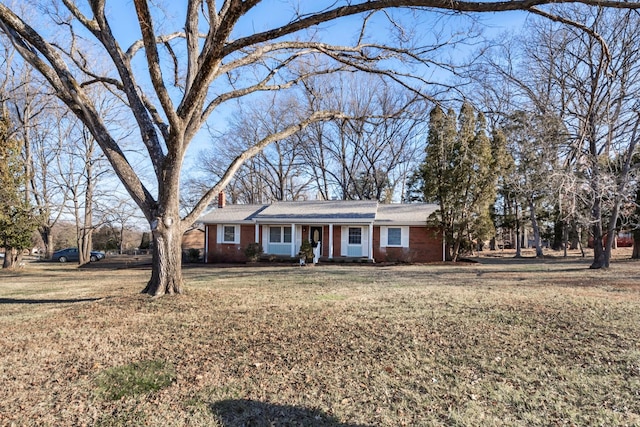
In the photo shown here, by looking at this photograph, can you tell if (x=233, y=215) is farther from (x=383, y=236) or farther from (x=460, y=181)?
(x=460, y=181)

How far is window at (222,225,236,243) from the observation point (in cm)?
2344

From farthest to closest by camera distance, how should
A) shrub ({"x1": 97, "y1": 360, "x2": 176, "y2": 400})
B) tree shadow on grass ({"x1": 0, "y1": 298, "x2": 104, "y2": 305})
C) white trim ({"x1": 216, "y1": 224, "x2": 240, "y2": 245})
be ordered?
white trim ({"x1": 216, "y1": 224, "x2": 240, "y2": 245})
tree shadow on grass ({"x1": 0, "y1": 298, "x2": 104, "y2": 305})
shrub ({"x1": 97, "y1": 360, "x2": 176, "y2": 400})

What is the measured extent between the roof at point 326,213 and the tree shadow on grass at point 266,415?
1782 cm

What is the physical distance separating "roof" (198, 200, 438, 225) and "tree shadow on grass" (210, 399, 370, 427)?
702 inches

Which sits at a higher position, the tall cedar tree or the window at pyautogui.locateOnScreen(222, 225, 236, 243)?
the tall cedar tree

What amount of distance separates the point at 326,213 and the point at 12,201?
1512 centimetres

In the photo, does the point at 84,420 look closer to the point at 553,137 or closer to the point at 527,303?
the point at 527,303

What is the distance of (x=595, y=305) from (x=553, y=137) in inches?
224

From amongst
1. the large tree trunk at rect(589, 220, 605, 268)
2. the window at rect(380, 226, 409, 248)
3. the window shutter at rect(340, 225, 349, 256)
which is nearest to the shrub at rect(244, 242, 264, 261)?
the window shutter at rect(340, 225, 349, 256)

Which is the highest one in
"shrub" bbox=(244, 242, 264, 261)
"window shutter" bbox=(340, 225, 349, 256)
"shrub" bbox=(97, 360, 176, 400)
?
"window shutter" bbox=(340, 225, 349, 256)

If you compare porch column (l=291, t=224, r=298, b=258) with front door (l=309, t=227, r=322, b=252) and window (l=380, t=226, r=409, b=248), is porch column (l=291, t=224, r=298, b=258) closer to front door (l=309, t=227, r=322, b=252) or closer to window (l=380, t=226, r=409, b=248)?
front door (l=309, t=227, r=322, b=252)

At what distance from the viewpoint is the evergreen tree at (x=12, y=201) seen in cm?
1755

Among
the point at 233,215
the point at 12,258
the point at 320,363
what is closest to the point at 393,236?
the point at 233,215

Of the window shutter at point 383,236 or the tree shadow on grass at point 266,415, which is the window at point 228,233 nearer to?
the window shutter at point 383,236
